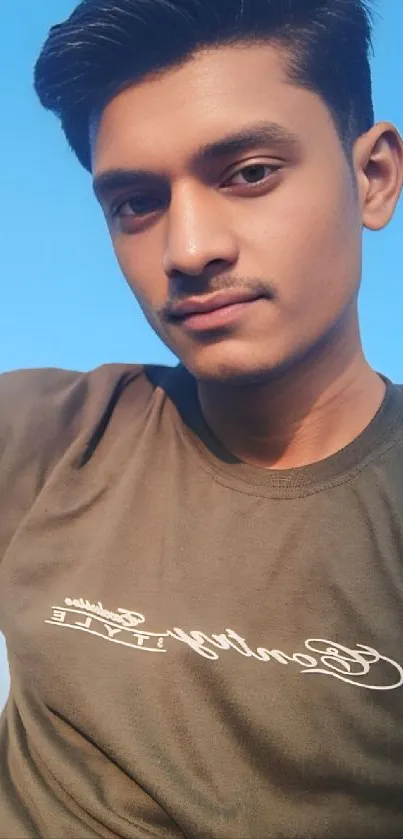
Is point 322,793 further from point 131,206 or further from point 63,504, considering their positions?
point 131,206

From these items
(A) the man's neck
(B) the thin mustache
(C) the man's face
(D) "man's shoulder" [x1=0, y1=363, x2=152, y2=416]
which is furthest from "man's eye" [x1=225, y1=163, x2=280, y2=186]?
(D) "man's shoulder" [x1=0, y1=363, x2=152, y2=416]

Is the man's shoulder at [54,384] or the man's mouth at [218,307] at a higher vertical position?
the man's mouth at [218,307]

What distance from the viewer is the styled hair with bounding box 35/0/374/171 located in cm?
77

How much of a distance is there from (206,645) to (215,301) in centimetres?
35

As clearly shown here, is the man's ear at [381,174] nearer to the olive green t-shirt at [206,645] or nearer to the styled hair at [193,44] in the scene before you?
the styled hair at [193,44]

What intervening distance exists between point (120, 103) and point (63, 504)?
462mm

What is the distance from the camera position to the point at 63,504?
0.87m

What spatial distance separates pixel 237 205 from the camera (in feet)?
2.43

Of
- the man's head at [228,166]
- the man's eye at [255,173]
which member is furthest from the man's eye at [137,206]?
the man's eye at [255,173]

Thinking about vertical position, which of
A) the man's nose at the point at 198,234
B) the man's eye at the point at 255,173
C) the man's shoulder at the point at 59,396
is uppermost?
the man's eye at the point at 255,173

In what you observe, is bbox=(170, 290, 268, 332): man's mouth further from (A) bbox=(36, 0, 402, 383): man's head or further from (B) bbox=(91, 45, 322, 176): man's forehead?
(B) bbox=(91, 45, 322, 176): man's forehead

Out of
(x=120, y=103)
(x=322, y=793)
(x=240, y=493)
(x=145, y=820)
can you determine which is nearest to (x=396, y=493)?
(x=240, y=493)

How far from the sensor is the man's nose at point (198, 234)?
0.71m

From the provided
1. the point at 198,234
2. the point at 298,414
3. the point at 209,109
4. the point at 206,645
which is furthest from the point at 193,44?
the point at 206,645
